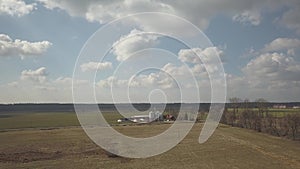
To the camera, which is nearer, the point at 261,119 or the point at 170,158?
the point at 170,158

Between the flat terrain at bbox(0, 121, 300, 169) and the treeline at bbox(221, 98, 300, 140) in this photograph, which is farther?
the treeline at bbox(221, 98, 300, 140)

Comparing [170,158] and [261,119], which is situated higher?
[261,119]

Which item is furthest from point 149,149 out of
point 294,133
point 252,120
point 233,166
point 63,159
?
point 252,120

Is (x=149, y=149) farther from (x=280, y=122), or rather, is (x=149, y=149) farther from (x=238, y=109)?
(x=238, y=109)

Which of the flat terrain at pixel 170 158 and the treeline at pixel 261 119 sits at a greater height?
the treeline at pixel 261 119

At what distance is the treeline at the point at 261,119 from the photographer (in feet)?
212

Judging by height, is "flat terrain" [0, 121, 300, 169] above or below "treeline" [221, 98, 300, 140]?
below

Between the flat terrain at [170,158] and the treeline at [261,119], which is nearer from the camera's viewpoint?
the flat terrain at [170,158]

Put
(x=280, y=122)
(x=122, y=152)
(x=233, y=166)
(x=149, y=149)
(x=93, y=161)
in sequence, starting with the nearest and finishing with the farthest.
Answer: (x=233, y=166), (x=93, y=161), (x=122, y=152), (x=149, y=149), (x=280, y=122)

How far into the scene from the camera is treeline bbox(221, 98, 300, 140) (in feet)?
212

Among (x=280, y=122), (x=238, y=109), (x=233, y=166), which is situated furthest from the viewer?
(x=238, y=109)

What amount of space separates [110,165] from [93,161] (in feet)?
9.75

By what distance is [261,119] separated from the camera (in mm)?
81188

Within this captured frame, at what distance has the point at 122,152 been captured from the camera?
37969 mm
